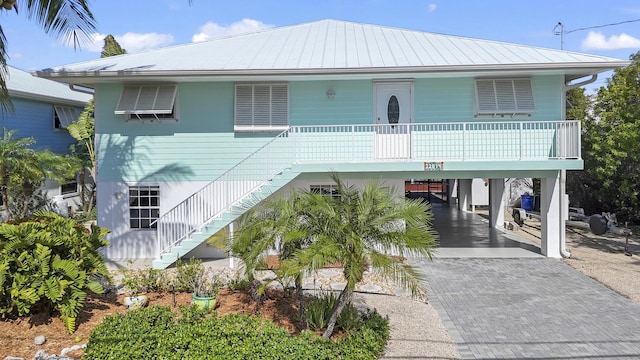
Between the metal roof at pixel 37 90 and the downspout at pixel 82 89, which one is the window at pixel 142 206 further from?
the metal roof at pixel 37 90

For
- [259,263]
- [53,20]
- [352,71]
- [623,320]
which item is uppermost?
[53,20]

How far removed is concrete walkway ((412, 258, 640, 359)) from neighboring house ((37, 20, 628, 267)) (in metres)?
2.46

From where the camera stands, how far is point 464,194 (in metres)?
21.6

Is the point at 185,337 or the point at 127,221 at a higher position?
the point at 127,221

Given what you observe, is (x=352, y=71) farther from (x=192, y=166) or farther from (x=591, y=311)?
(x=591, y=311)

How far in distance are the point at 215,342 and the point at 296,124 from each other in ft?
25.5

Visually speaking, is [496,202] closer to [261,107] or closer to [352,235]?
[261,107]

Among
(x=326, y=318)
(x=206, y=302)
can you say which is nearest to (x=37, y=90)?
(x=206, y=302)

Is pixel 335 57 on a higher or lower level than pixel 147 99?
higher

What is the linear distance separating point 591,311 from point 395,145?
617cm

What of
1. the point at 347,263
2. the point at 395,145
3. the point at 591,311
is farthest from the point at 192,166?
the point at 591,311

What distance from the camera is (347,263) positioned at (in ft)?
18.4

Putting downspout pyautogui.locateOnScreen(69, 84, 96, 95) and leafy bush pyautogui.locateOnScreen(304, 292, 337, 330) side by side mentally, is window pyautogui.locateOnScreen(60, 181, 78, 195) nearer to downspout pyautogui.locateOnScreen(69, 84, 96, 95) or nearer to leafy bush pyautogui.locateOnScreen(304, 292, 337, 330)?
downspout pyautogui.locateOnScreen(69, 84, 96, 95)

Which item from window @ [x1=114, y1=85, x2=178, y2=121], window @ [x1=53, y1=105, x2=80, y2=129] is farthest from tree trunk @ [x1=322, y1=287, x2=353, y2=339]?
window @ [x1=53, y1=105, x2=80, y2=129]
